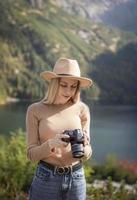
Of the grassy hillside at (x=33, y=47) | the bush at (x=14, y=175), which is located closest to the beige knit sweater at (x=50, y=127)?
the bush at (x=14, y=175)

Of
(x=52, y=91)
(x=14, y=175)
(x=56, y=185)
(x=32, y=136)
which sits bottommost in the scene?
(x=14, y=175)

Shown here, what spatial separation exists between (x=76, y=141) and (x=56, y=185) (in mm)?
359

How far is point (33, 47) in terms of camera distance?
547 feet

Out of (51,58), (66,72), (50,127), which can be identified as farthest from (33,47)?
(50,127)

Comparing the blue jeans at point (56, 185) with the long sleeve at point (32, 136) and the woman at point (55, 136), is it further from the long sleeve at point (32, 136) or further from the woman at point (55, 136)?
the long sleeve at point (32, 136)

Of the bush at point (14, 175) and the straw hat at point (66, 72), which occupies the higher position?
the straw hat at point (66, 72)

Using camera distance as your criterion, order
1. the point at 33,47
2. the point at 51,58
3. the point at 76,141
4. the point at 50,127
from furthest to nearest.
Result: 1. the point at 33,47
2. the point at 51,58
3. the point at 50,127
4. the point at 76,141

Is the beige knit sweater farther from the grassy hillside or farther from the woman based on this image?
the grassy hillside

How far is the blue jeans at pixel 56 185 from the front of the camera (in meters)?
2.97

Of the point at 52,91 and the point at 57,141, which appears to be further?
the point at 52,91

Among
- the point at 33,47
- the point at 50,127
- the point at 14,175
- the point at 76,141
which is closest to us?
the point at 76,141

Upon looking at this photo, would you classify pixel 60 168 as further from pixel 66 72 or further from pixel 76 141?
pixel 66 72

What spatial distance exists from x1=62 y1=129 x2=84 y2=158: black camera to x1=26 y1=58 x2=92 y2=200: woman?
0.16ft

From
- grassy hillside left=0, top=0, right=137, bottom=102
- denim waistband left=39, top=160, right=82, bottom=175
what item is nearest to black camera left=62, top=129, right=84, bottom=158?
denim waistband left=39, top=160, right=82, bottom=175
